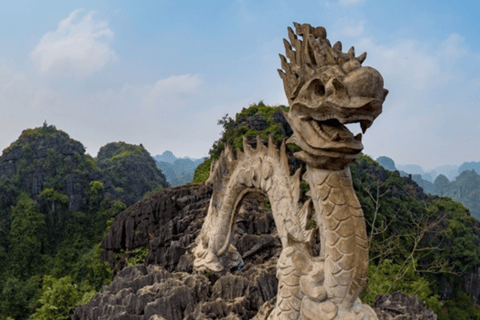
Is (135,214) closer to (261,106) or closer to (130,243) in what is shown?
(130,243)

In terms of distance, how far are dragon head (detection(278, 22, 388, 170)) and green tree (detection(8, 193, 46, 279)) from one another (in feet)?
65.2

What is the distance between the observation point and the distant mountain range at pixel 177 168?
223ft

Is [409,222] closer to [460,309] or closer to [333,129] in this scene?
[460,309]

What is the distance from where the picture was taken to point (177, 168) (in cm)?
9631

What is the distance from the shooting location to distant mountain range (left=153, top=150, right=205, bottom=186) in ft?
223

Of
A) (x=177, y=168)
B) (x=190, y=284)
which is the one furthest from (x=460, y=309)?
(x=177, y=168)

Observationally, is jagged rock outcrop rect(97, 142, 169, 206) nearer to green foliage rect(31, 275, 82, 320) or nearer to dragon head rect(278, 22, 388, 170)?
green foliage rect(31, 275, 82, 320)

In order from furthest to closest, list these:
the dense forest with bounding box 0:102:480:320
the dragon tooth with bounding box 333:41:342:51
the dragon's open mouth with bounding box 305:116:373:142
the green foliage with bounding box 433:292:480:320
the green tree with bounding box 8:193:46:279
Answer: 1. the green tree with bounding box 8:193:46:279
2. the green foliage with bounding box 433:292:480:320
3. the dense forest with bounding box 0:102:480:320
4. the dragon tooth with bounding box 333:41:342:51
5. the dragon's open mouth with bounding box 305:116:373:142

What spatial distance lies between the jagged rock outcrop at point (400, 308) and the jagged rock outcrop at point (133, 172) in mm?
22003

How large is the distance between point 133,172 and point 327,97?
94.0 ft

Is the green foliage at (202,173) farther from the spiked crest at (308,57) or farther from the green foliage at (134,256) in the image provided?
the spiked crest at (308,57)

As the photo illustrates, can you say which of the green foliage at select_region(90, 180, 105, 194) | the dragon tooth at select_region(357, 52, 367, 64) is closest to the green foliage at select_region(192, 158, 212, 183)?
the dragon tooth at select_region(357, 52, 367, 64)

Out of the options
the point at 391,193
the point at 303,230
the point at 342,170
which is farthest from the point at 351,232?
the point at 391,193

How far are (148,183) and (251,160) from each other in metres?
26.3
